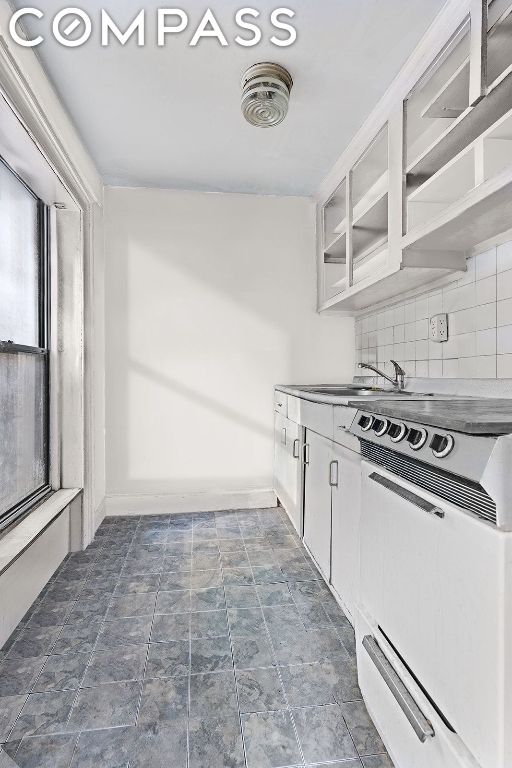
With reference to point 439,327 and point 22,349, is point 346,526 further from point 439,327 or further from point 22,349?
A: point 22,349

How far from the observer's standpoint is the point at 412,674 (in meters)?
1.00

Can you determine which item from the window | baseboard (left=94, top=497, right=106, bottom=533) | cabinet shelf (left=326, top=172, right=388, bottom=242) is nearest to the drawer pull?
the window

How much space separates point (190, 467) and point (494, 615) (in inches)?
101

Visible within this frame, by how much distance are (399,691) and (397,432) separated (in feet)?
2.00

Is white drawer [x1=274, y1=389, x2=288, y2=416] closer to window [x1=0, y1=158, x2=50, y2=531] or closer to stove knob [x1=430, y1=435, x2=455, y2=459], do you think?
window [x1=0, y1=158, x2=50, y2=531]

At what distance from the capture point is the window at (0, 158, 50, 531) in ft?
6.40

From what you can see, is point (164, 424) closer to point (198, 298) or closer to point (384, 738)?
point (198, 298)

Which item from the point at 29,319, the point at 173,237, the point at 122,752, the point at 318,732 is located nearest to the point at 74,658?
the point at 122,752

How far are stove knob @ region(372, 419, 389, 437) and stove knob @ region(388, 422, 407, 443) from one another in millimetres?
22

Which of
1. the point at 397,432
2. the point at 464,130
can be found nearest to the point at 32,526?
the point at 397,432

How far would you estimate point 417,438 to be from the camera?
40.4 inches

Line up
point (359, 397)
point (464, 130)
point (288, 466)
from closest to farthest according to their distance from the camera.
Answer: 1. point (464, 130)
2. point (359, 397)
3. point (288, 466)

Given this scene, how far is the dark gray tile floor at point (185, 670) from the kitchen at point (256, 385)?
0.03 ft

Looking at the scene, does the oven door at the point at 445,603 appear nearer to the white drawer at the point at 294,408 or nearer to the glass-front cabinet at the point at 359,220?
the white drawer at the point at 294,408
